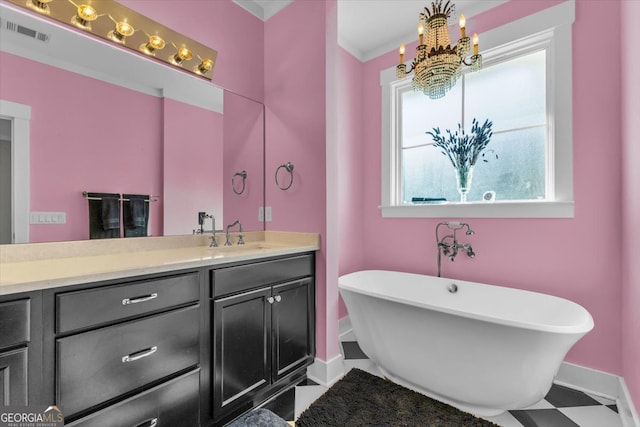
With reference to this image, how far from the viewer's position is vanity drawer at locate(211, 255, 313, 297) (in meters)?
1.47

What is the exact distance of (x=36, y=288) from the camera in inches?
36.8

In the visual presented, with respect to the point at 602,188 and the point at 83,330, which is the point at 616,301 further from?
the point at 83,330

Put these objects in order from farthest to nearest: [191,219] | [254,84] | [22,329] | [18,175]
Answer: [254,84], [191,219], [18,175], [22,329]

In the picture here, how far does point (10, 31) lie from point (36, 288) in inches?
49.9

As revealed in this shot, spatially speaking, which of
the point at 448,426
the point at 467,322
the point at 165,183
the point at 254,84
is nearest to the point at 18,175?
the point at 165,183

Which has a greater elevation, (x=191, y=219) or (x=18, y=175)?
(x=18, y=175)

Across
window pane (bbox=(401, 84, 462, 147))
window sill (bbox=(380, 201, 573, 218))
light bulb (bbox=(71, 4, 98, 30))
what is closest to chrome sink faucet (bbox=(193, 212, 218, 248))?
light bulb (bbox=(71, 4, 98, 30))

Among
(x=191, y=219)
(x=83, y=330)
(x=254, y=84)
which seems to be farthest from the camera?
(x=254, y=84)

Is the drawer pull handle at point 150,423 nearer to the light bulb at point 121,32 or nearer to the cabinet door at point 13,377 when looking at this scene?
the cabinet door at point 13,377

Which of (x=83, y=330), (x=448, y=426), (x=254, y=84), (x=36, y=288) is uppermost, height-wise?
(x=254, y=84)

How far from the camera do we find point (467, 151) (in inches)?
94.3

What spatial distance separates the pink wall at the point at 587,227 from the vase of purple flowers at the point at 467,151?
0.39m

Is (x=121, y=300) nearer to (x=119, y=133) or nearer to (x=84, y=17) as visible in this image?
(x=119, y=133)

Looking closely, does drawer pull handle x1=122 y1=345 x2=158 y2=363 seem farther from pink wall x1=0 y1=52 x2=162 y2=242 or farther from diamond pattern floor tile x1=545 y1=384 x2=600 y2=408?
diamond pattern floor tile x1=545 y1=384 x2=600 y2=408
